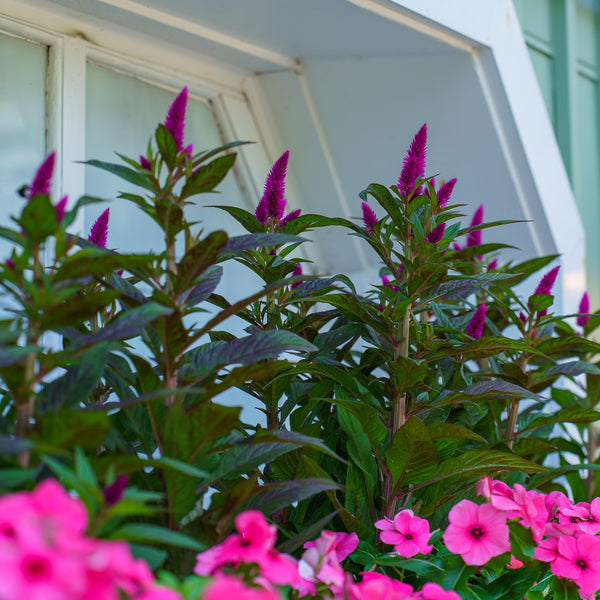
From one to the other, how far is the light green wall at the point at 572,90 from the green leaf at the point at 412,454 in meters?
1.96

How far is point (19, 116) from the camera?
58.4 inches

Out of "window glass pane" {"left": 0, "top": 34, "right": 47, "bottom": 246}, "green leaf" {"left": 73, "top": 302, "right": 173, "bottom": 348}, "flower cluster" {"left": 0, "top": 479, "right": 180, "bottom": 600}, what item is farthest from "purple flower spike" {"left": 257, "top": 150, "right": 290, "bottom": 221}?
"window glass pane" {"left": 0, "top": 34, "right": 47, "bottom": 246}

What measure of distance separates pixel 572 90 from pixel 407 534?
242cm

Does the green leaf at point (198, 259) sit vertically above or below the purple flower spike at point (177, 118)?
below

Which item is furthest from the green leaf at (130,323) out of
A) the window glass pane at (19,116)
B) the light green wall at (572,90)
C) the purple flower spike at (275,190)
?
the light green wall at (572,90)

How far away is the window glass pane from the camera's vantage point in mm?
1455

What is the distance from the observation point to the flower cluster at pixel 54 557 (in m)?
0.43

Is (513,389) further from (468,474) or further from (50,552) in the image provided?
(50,552)

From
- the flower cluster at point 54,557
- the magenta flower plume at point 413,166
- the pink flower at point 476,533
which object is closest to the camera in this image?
the flower cluster at point 54,557

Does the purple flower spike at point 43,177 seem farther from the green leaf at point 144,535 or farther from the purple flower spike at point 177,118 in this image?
the green leaf at point 144,535

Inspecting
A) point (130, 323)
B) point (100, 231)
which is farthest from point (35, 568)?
point (100, 231)

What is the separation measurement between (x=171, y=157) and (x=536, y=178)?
53.9 inches

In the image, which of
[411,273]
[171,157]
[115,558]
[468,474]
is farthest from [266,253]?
[115,558]

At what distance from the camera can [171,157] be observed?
0.79 meters
